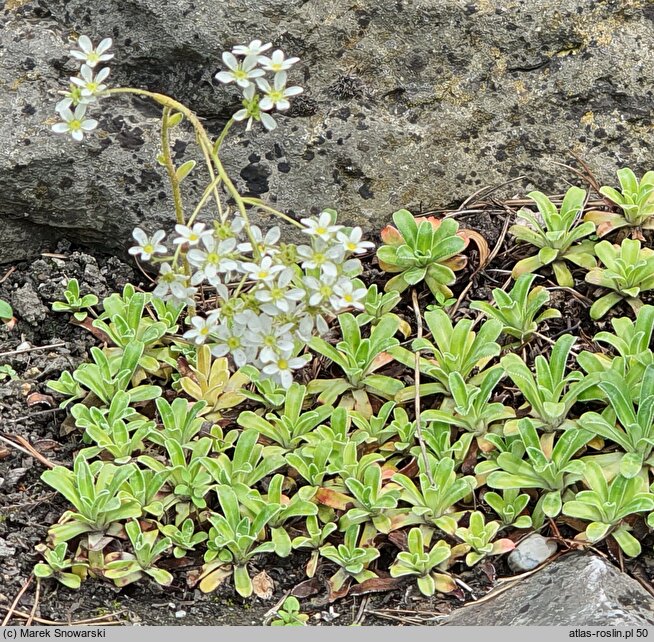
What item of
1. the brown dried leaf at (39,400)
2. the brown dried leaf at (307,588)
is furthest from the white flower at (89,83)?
the brown dried leaf at (307,588)

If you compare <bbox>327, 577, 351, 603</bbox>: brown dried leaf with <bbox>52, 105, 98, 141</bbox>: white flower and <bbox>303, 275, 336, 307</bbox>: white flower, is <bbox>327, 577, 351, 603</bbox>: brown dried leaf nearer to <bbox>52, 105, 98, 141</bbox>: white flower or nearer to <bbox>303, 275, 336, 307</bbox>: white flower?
<bbox>303, 275, 336, 307</bbox>: white flower

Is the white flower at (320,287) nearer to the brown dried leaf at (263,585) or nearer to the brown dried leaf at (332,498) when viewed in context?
the brown dried leaf at (332,498)

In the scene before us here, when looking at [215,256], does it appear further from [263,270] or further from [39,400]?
[39,400]

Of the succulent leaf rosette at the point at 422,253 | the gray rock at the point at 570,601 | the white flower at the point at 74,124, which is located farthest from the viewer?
the succulent leaf rosette at the point at 422,253

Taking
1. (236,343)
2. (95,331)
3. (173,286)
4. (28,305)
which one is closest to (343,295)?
(236,343)

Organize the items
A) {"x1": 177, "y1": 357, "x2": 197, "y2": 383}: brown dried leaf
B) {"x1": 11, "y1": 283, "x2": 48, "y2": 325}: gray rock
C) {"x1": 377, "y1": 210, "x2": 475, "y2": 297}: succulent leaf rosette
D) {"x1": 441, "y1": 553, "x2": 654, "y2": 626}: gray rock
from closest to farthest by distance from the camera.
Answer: {"x1": 441, "y1": 553, "x2": 654, "y2": 626}: gray rock
{"x1": 177, "y1": 357, "x2": 197, "y2": 383}: brown dried leaf
{"x1": 377, "y1": 210, "x2": 475, "y2": 297}: succulent leaf rosette
{"x1": 11, "y1": 283, "x2": 48, "y2": 325}: gray rock

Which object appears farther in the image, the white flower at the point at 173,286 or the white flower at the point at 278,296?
the white flower at the point at 173,286

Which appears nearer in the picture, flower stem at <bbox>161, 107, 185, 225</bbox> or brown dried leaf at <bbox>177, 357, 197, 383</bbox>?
flower stem at <bbox>161, 107, 185, 225</bbox>

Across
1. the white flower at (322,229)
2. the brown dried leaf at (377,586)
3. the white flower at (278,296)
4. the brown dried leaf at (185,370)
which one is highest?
the white flower at (322,229)

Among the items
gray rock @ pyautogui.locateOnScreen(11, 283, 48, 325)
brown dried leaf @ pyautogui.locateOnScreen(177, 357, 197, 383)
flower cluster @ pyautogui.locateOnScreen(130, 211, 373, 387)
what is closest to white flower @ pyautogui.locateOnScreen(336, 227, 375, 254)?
flower cluster @ pyautogui.locateOnScreen(130, 211, 373, 387)
